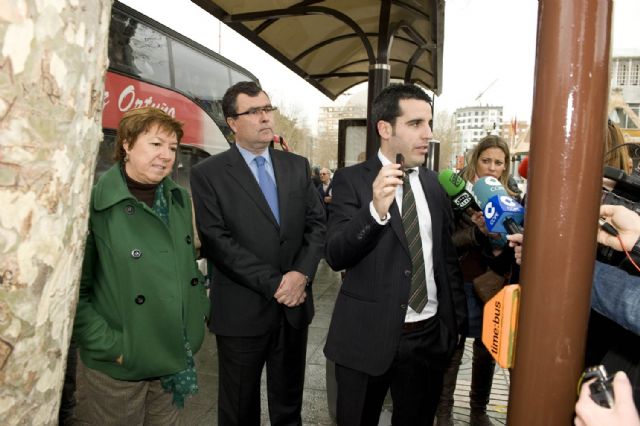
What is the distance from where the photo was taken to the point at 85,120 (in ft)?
2.97

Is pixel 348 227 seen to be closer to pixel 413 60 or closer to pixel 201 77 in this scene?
pixel 413 60

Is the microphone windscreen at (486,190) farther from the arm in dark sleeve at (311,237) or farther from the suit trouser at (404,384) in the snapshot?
the arm in dark sleeve at (311,237)

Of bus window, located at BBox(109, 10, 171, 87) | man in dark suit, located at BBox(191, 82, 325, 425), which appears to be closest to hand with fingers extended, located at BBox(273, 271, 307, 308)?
man in dark suit, located at BBox(191, 82, 325, 425)

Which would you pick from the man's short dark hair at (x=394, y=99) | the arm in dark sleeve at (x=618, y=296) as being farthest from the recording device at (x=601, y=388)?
the man's short dark hair at (x=394, y=99)

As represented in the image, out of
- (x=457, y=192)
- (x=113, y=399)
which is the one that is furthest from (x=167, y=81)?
(x=113, y=399)

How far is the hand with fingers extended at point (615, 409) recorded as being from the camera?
881 mm

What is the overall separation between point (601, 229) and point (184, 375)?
1.85m

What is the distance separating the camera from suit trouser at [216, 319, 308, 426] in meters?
2.60

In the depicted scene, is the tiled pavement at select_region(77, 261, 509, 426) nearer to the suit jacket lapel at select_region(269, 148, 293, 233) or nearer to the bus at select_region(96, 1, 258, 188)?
the suit jacket lapel at select_region(269, 148, 293, 233)

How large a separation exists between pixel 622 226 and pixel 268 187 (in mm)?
1894

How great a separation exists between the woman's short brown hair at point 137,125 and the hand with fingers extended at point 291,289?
1.00 metres

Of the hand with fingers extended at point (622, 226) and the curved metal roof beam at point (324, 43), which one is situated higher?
the curved metal roof beam at point (324, 43)

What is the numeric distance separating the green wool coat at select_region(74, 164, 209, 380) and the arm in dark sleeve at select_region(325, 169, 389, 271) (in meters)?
0.74

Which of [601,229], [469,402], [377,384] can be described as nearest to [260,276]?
[377,384]
